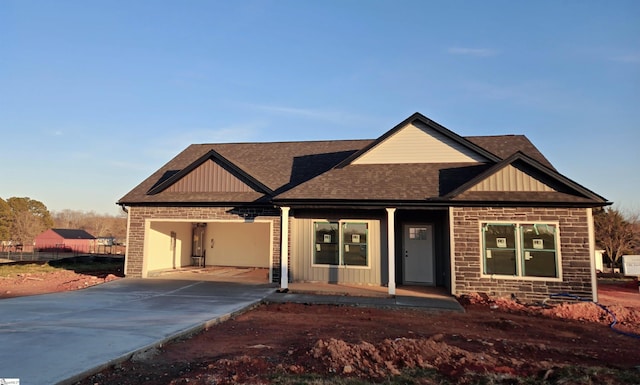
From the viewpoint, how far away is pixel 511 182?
1162 centimetres

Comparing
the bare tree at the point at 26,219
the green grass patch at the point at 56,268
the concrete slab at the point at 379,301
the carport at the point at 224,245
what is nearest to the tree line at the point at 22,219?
the bare tree at the point at 26,219

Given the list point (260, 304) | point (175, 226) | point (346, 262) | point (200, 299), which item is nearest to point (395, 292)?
point (346, 262)

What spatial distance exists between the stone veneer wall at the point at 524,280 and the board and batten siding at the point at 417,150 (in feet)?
9.24

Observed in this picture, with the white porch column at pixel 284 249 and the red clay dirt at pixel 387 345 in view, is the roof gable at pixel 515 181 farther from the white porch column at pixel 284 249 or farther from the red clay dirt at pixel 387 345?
the white porch column at pixel 284 249

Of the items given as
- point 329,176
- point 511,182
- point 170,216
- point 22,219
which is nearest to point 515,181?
point 511,182

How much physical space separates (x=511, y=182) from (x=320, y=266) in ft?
22.2

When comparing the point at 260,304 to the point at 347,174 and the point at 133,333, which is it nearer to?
the point at 133,333

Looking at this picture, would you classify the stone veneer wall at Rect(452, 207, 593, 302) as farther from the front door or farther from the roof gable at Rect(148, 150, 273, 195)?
the roof gable at Rect(148, 150, 273, 195)

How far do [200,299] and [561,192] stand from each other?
36.0 ft

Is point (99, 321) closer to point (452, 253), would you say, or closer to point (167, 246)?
point (167, 246)

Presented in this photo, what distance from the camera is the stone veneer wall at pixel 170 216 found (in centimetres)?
1358

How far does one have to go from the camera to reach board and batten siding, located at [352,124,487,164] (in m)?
13.6

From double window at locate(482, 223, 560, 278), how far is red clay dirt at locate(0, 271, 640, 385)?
1.13 metres

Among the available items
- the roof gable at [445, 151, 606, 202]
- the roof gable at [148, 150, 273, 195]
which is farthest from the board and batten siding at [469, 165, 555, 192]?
the roof gable at [148, 150, 273, 195]
